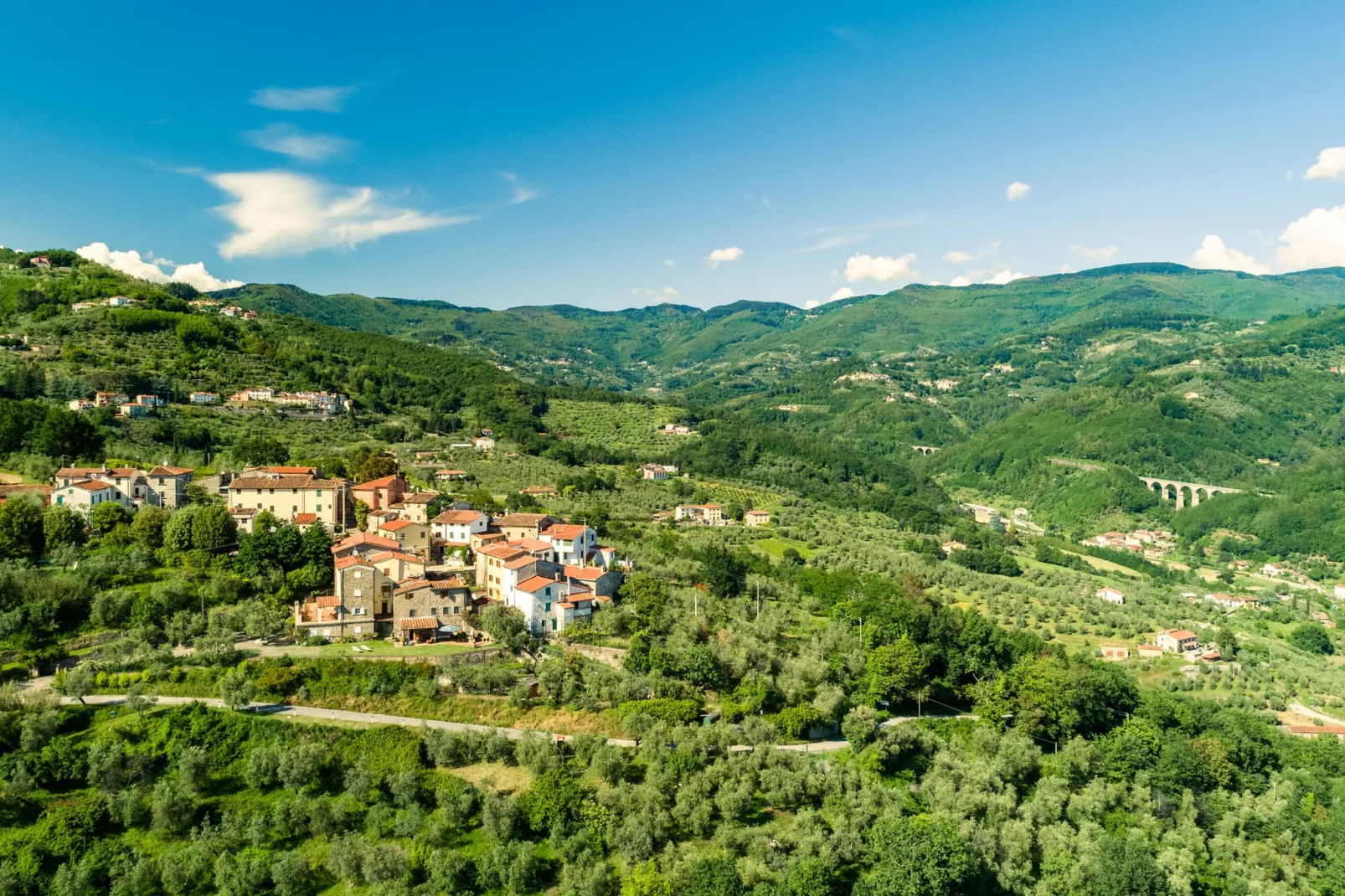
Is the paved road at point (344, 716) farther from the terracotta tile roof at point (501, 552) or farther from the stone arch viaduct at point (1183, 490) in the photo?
the stone arch viaduct at point (1183, 490)

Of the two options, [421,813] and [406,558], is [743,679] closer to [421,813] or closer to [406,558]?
[421,813]

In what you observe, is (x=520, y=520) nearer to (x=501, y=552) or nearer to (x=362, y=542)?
(x=501, y=552)

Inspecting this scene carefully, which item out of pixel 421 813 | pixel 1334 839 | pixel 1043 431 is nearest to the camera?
pixel 421 813

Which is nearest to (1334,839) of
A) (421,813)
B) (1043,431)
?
(421,813)

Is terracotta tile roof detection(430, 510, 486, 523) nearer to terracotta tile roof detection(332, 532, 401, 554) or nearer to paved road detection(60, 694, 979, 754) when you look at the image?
terracotta tile roof detection(332, 532, 401, 554)

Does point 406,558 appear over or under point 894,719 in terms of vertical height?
over

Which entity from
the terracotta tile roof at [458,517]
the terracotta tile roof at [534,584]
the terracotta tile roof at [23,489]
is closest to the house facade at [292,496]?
the terracotta tile roof at [458,517]
